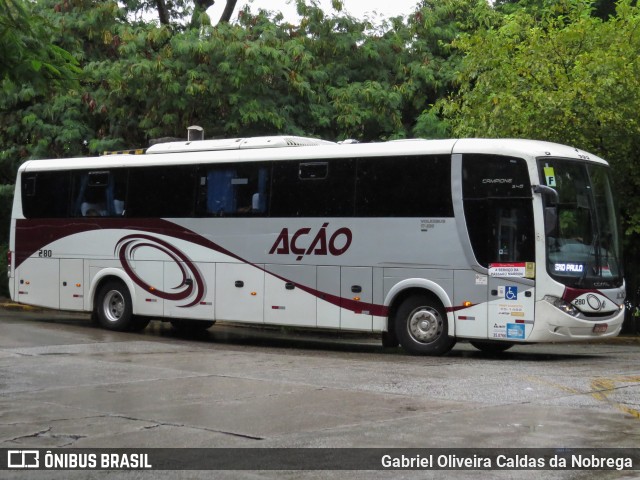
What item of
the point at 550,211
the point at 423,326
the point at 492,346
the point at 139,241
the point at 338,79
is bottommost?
the point at 492,346

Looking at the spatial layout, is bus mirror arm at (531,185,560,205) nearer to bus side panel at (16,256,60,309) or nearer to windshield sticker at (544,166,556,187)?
windshield sticker at (544,166,556,187)

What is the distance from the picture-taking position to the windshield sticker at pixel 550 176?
16109 millimetres

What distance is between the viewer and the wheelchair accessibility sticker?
52.7 ft

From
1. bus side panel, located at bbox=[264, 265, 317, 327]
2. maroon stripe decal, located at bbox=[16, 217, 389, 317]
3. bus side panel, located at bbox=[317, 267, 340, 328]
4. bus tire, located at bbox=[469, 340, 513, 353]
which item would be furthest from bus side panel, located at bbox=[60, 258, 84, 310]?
bus tire, located at bbox=[469, 340, 513, 353]

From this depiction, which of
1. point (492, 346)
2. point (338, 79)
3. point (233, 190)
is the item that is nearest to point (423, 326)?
point (492, 346)

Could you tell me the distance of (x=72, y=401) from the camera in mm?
11281

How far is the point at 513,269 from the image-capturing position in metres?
16.1

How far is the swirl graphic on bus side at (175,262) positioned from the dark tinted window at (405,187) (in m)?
3.82

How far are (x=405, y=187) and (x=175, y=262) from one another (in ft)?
16.9

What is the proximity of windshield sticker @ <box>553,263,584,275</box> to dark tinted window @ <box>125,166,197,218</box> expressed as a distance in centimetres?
701

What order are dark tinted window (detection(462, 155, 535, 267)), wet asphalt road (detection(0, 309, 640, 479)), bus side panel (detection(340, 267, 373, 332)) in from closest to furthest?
wet asphalt road (detection(0, 309, 640, 479)), dark tinted window (detection(462, 155, 535, 267)), bus side panel (detection(340, 267, 373, 332))

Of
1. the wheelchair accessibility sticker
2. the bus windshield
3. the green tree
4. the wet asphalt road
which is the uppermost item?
the green tree

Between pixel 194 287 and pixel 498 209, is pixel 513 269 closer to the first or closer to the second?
pixel 498 209

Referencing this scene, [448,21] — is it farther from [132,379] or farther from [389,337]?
[132,379]
